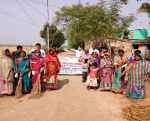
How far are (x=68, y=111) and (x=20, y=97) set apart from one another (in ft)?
6.29

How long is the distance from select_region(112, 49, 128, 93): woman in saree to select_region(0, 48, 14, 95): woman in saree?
144 inches

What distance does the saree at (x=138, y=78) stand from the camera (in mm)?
4555

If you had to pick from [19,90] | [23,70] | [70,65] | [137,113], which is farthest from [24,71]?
[70,65]

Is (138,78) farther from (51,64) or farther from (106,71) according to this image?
(51,64)

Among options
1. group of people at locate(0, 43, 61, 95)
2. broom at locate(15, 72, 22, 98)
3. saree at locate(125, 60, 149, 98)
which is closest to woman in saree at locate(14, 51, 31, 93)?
group of people at locate(0, 43, 61, 95)

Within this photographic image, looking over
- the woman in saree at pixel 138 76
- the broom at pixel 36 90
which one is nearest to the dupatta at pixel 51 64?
the broom at pixel 36 90

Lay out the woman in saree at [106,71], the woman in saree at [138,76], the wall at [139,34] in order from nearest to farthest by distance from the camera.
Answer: the woman in saree at [138,76]
the woman in saree at [106,71]
the wall at [139,34]

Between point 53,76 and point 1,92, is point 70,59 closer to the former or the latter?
point 53,76

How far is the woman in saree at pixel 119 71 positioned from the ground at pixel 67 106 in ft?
0.88

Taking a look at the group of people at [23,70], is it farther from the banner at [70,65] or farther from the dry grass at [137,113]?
the banner at [70,65]

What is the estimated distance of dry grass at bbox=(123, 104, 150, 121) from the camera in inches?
135

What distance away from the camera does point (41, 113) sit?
12.1ft

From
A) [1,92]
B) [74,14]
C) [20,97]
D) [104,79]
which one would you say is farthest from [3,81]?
[74,14]

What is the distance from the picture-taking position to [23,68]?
4941mm
